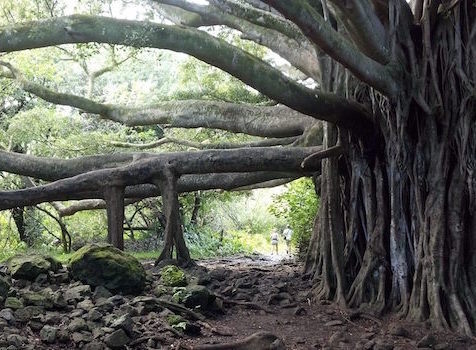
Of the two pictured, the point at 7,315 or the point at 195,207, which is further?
the point at 195,207

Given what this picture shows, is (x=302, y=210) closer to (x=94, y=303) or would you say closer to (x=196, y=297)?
(x=196, y=297)

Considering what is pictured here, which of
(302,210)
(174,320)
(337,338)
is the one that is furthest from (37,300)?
(302,210)

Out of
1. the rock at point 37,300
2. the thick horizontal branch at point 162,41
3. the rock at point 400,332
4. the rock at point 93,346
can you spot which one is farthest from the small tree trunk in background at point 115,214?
the rock at point 400,332

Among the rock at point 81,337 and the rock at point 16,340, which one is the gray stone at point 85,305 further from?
the rock at point 16,340

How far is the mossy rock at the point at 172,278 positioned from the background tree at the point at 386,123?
1.82m

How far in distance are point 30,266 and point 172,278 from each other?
1.54 metres

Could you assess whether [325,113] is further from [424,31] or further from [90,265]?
[90,265]

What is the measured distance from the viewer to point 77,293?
554 cm

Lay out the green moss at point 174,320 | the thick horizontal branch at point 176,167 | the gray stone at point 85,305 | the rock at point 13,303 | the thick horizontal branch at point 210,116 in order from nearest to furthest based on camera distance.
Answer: the rock at point 13,303, the gray stone at point 85,305, the green moss at point 174,320, the thick horizontal branch at point 176,167, the thick horizontal branch at point 210,116

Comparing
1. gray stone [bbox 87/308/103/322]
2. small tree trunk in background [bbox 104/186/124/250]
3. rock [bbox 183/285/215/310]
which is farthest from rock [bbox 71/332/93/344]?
small tree trunk in background [bbox 104/186/124/250]

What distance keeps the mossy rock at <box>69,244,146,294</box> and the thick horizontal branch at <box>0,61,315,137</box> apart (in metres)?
3.42

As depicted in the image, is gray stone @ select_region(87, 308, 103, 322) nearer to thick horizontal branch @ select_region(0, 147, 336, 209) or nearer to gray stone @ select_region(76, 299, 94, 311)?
gray stone @ select_region(76, 299, 94, 311)

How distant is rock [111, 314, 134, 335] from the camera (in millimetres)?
4609

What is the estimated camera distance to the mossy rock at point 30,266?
6.05 metres
